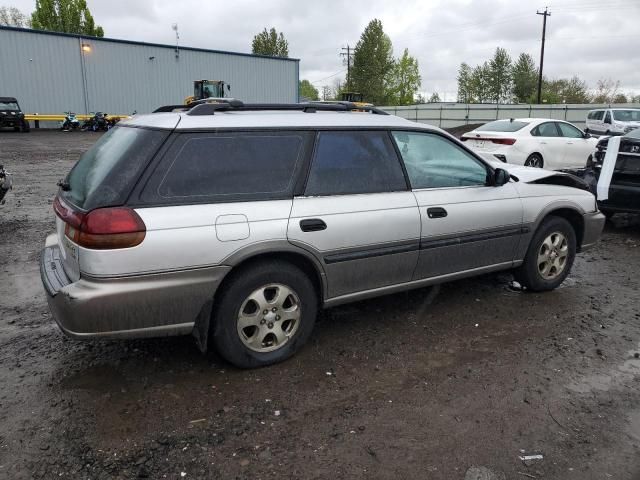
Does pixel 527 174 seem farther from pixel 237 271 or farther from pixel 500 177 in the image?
pixel 237 271

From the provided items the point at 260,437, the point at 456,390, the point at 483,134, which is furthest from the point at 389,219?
the point at 483,134

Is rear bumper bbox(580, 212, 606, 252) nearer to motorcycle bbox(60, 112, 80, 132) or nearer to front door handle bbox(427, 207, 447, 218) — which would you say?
front door handle bbox(427, 207, 447, 218)

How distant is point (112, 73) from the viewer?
124ft

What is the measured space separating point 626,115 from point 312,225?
23.6 meters

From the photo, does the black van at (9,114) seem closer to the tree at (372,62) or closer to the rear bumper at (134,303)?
the rear bumper at (134,303)

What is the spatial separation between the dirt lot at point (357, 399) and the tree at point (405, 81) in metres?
74.0

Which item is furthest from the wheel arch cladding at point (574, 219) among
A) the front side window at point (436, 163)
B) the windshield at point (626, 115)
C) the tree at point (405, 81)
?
the tree at point (405, 81)

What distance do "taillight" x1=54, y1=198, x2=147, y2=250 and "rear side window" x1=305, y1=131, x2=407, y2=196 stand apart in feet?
3.75

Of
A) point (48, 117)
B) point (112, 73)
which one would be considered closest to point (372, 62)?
point (112, 73)

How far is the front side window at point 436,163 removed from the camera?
409 cm

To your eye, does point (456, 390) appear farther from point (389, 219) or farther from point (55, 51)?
point (55, 51)

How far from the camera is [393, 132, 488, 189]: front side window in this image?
409 centimetres

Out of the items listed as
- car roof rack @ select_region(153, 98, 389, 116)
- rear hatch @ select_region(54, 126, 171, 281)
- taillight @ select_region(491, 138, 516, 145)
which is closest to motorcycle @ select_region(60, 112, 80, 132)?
taillight @ select_region(491, 138, 516, 145)

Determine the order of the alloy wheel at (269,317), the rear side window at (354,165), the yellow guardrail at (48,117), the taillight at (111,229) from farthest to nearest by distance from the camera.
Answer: the yellow guardrail at (48,117), the rear side window at (354,165), the alloy wheel at (269,317), the taillight at (111,229)
